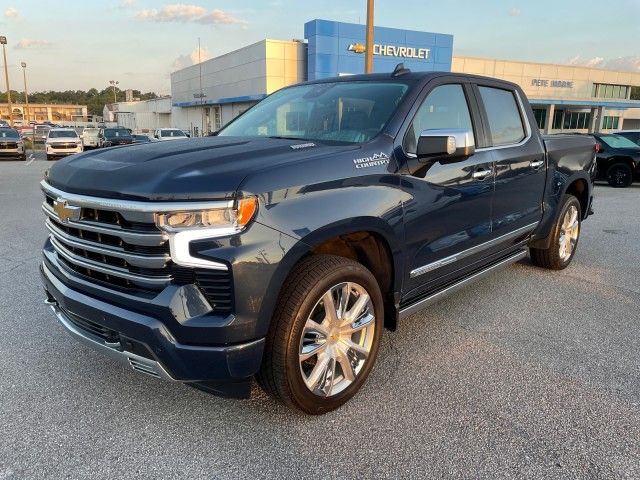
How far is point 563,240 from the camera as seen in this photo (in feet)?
18.4

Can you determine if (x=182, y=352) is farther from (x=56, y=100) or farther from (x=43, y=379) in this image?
(x=56, y=100)

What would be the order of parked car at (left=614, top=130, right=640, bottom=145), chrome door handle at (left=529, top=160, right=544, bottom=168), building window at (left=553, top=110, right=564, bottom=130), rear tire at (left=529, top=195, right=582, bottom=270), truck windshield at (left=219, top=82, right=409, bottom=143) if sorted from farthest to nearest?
building window at (left=553, top=110, right=564, bottom=130), parked car at (left=614, top=130, right=640, bottom=145), rear tire at (left=529, top=195, right=582, bottom=270), chrome door handle at (left=529, top=160, right=544, bottom=168), truck windshield at (left=219, top=82, right=409, bottom=143)

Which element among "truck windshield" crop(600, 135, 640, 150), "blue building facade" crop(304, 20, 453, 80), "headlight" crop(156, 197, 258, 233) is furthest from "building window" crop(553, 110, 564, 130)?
"headlight" crop(156, 197, 258, 233)

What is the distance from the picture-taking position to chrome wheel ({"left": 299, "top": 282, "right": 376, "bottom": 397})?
276 cm

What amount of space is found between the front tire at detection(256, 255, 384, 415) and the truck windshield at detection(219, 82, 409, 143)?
36.1 inches

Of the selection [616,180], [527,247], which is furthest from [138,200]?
[616,180]

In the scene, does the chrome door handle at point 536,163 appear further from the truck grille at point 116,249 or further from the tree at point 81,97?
the tree at point 81,97

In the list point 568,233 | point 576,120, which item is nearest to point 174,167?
point 568,233

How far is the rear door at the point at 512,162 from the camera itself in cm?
409

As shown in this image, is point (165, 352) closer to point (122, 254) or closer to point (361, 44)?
point (122, 254)

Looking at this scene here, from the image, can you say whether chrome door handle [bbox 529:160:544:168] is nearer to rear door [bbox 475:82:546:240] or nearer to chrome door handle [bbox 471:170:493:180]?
rear door [bbox 475:82:546:240]

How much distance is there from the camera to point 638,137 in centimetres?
1508

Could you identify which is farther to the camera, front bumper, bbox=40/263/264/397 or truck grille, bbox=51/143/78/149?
truck grille, bbox=51/143/78/149

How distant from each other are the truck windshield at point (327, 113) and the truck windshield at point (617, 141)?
13.6 metres
